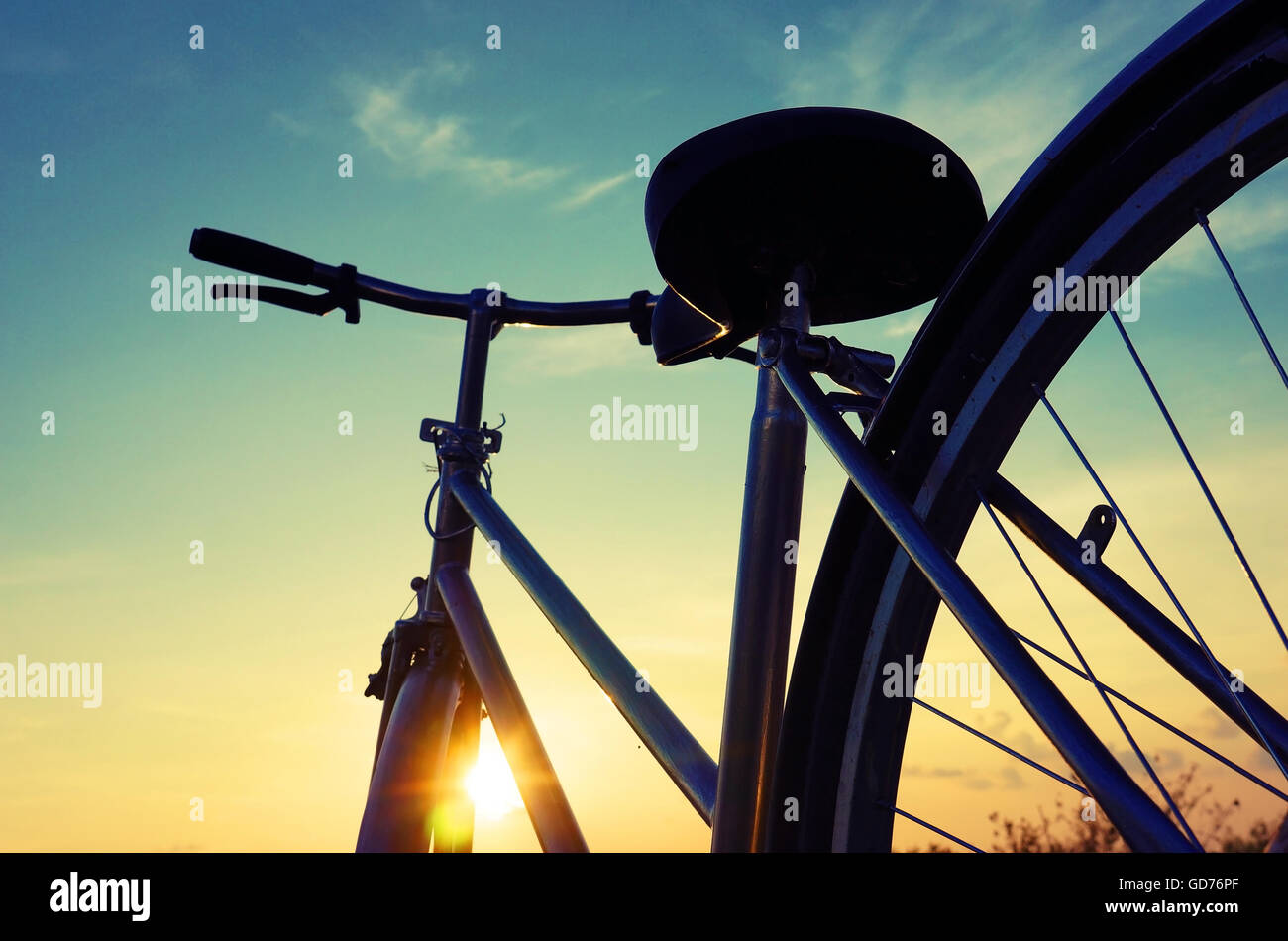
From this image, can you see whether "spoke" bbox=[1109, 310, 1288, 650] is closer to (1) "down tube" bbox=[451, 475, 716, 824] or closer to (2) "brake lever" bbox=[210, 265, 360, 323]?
(1) "down tube" bbox=[451, 475, 716, 824]

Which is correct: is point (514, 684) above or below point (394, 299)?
below

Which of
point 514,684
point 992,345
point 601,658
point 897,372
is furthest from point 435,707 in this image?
point 992,345

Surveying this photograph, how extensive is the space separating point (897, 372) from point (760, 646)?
1.48 feet

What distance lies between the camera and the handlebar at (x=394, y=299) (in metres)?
2.89

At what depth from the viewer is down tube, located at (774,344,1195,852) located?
993 millimetres

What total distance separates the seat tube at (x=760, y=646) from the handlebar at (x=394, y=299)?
1473mm

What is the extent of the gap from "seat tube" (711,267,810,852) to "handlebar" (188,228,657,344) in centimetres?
147

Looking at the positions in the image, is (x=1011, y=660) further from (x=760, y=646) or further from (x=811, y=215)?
(x=811, y=215)

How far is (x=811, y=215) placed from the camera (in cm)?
152

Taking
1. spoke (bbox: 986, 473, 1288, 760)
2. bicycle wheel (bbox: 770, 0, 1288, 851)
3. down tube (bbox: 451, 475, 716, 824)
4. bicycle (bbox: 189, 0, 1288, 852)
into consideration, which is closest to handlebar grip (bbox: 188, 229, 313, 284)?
down tube (bbox: 451, 475, 716, 824)

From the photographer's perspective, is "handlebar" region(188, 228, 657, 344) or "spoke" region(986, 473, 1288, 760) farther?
"handlebar" region(188, 228, 657, 344)

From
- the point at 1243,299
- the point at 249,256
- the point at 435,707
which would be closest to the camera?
the point at 1243,299
